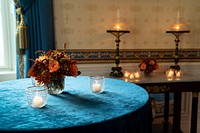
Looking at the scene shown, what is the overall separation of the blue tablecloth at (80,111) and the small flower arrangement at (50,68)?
5.2 inches

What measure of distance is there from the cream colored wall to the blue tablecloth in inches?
43.3

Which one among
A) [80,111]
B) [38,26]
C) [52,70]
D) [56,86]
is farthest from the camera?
[38,26]

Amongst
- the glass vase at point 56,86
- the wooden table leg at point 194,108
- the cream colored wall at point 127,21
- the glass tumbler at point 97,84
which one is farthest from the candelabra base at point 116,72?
the glass vase at point 56,86

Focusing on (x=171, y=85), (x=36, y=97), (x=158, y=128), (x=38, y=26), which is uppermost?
(x=38, y=26)

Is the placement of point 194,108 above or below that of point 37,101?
below

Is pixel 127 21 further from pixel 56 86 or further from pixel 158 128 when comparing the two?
pixel 56 86

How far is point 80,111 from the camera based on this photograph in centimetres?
114

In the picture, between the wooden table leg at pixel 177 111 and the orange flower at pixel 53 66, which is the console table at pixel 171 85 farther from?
the orange flower at pixel 53 66

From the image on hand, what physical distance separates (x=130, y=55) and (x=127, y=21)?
15.9 inches

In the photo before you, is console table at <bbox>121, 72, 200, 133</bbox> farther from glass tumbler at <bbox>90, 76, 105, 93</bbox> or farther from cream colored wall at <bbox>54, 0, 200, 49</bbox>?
glass tumbler at <bbox>90, 76, 105, 93</bbox>

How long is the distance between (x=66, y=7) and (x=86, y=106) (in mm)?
1577

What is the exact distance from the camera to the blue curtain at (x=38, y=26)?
7.75ft

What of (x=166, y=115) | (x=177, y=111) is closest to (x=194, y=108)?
(x=177, y=111)

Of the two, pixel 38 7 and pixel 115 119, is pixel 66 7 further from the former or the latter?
pixel 115 119
